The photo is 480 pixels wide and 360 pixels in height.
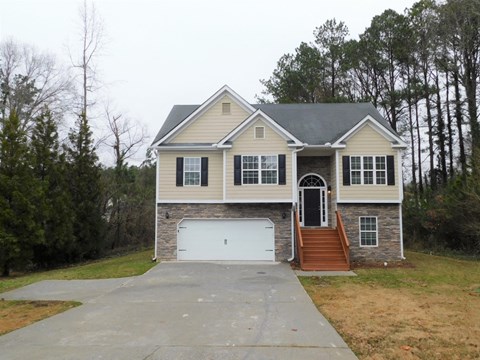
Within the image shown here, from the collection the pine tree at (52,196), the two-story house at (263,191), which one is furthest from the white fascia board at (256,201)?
the pine tree at (52,196)

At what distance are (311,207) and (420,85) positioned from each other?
15886 millimetres

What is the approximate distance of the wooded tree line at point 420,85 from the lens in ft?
70.2

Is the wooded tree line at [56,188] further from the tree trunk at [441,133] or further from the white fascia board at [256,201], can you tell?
the tree trunk at [441,133]

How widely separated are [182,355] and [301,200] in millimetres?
12788

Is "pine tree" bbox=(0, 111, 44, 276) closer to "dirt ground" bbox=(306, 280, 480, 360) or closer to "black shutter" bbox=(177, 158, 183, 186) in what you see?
"black shutter" bbox=(177, 158, 183, 186)

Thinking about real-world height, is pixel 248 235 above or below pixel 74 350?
above

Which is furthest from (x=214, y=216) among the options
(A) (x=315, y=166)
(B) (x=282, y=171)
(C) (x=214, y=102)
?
(A) (x=315, y=166)

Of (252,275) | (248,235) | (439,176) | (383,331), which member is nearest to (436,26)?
(439,176)

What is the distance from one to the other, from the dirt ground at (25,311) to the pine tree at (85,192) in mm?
10750

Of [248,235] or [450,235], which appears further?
[450,235]

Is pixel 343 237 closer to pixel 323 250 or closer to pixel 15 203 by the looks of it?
pixel 323 250

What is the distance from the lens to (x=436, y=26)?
24.7 m

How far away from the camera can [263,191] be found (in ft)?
52.4

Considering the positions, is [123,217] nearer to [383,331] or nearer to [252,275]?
[252,275]
